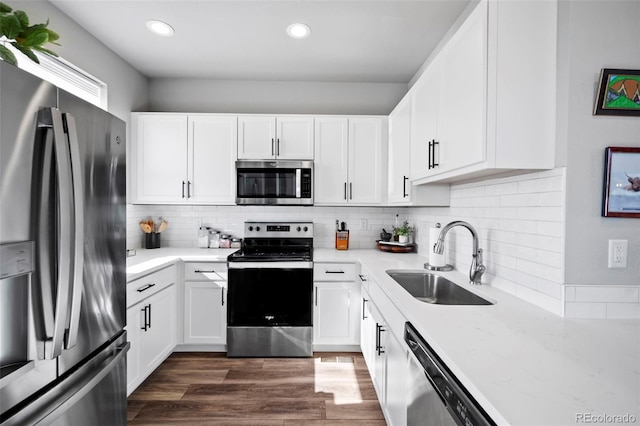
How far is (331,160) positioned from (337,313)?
4.66 feet

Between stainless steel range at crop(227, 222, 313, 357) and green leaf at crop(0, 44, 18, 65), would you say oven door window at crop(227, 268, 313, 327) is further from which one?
green leaf at crop(0, 44, 18, 65)

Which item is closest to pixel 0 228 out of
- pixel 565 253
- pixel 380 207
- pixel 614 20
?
pixel 565 253

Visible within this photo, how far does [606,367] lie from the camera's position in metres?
0.89

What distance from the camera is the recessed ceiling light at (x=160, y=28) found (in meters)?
2.40

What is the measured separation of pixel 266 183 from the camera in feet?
10.2

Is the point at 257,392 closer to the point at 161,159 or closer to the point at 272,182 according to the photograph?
the point at 272,182

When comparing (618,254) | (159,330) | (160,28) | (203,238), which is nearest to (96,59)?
(160,28)

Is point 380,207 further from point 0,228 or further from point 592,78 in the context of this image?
point 0,228

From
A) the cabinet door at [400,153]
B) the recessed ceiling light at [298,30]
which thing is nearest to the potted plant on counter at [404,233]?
the cabinet door at [400,153]

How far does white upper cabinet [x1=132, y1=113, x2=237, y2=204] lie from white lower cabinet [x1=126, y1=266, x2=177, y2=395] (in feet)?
2.76

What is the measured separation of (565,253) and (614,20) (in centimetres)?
94

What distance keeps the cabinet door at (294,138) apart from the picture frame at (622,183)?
2267mm

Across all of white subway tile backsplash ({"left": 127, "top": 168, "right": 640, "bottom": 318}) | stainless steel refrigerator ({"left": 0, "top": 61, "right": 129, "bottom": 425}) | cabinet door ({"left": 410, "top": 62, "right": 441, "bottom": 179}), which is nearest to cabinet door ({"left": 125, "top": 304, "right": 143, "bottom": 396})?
stainless steel refrigerator ({"left": 0, "top": 61, "right": 129, "bottom": 425})

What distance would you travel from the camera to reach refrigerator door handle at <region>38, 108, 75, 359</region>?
98 cm
